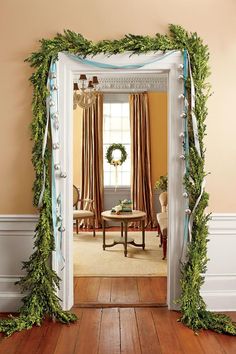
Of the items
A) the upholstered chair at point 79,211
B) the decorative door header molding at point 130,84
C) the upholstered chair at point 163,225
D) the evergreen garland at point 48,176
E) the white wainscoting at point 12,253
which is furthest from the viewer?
the decorative door header molding at point 130,84

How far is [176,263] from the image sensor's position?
4113 millimetres

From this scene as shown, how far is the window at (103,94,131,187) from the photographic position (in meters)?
9.09

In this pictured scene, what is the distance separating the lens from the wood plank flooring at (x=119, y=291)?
4289 mm

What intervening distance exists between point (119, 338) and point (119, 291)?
115 centimetres

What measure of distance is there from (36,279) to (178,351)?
137 cm

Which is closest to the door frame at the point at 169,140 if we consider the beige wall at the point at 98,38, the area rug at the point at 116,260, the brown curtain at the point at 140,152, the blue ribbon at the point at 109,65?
the blue ribbon at the point at 109,65

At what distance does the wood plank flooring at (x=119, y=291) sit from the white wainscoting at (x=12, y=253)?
63cm

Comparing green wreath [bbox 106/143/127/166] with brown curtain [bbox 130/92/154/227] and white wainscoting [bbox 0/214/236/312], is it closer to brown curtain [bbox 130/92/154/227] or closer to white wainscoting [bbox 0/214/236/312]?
brown curtain [bbox 130/92/154/227]

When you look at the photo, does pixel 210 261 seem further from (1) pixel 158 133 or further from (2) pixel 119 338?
(1) pixel 158 133

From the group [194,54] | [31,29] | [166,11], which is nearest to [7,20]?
[31,29]

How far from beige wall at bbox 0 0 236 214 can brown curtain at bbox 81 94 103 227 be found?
472 cm

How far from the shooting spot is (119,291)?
4.64 meters

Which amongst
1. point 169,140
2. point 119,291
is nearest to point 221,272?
point 119,291

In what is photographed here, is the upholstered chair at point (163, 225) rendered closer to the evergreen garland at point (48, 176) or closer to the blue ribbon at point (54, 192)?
the evergreen garland at point (48, 176)
